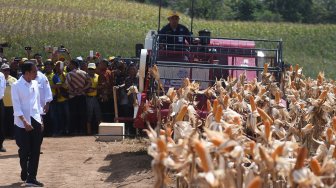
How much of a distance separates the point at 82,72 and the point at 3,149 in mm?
3179

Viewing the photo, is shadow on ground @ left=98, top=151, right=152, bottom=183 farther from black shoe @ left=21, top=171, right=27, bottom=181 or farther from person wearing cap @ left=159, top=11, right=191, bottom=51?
person wearing cap @ left=159, top=11, right=191, bottom=51

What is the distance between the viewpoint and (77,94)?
18484mm

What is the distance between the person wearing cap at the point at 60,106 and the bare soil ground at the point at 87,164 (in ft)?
4.08

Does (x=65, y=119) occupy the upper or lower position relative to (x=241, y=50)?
lower

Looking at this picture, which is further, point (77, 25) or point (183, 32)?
point (77, 25)

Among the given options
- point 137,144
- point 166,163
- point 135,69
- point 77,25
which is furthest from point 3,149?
point 77,25

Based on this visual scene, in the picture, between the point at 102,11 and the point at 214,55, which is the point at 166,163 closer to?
the point at 214,55

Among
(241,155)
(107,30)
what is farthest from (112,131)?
(107,30)

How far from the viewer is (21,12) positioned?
4484 cm

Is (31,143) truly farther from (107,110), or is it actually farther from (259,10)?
A: (259,10)

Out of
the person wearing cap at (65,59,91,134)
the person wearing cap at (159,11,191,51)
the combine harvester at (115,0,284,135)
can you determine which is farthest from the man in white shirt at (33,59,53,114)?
the person wearing cap at (65,59,91,134)

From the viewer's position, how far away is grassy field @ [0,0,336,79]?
120ft

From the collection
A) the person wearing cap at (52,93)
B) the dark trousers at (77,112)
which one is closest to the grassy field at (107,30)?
the dark trousers at (77,112)

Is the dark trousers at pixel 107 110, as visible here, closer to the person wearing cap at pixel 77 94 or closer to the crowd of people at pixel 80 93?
the crowd of people at pixel 80 93
